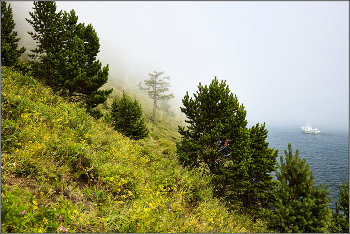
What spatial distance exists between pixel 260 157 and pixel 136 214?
12380 millimetres

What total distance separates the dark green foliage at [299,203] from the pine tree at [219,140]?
317 centimetres

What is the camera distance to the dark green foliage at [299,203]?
268 inches

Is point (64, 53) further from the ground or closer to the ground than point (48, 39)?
closer to the ground

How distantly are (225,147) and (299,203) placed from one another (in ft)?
18.2

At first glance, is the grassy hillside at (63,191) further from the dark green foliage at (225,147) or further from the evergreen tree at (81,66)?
the evergreen tree at (81,66)

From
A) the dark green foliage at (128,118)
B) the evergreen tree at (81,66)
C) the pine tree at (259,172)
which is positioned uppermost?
the evergreen tree at (81,66)

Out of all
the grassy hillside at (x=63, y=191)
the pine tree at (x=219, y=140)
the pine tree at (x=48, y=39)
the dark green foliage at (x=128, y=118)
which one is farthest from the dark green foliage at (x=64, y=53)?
the pine tree at (x=219, y=140)

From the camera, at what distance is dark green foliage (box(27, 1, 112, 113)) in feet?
43.7

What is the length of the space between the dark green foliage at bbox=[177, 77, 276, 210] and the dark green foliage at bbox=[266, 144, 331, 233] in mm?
3162

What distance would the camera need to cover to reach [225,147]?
1201 cm

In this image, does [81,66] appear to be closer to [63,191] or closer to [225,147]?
[63,191]

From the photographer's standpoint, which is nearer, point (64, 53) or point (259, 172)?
point (259, 172)

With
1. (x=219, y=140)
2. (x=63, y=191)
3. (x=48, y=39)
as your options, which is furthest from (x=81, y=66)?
(x=219, y=140)

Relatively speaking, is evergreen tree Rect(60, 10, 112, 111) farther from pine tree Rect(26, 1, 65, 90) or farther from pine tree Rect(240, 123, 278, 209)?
pine tree Rect(240, 123, 278, 209)
